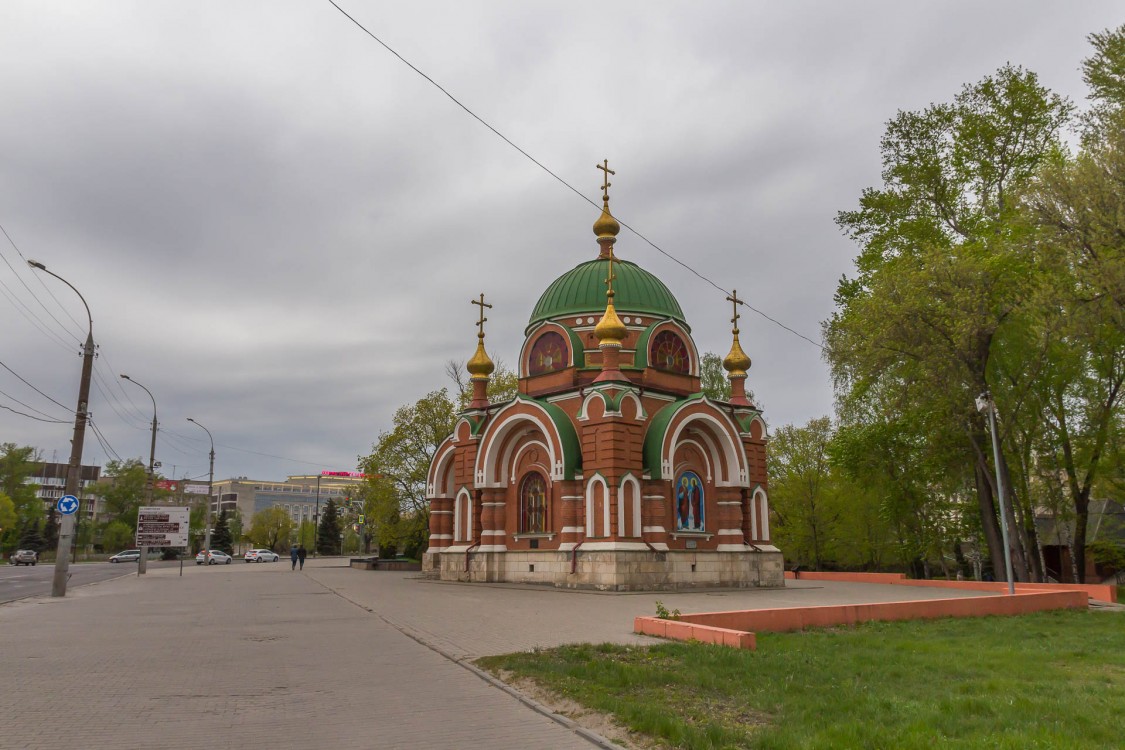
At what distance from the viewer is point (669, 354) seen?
27531 mm

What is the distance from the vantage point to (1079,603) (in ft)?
52.3

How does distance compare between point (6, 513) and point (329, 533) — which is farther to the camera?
point (329, 533)

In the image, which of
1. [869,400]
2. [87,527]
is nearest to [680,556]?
[869,400]

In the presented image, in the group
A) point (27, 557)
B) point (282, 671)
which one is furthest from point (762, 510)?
point (27, 557)

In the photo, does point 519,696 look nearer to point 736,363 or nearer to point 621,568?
point 621,568

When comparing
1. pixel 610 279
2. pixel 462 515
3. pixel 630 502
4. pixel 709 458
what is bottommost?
pixel 462 515

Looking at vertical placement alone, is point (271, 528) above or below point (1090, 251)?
below

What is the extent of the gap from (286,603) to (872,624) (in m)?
12.6

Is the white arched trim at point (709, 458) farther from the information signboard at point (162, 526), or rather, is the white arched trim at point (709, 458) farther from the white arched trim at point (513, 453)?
the information signboard at point (162, 526)

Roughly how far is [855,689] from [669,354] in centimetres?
2112

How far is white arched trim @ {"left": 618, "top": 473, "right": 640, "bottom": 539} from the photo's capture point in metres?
22.0

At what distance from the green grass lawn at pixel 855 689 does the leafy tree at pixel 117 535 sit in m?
71.5

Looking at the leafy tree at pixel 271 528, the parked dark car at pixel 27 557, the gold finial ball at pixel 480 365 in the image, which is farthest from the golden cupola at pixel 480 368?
the leafy tree at pixel 271 528

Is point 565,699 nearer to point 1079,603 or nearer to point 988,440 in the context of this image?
point 1079,603
